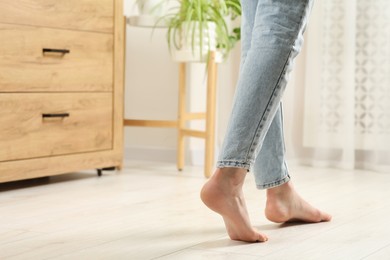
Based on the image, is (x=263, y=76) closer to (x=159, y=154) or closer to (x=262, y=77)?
(x=262, y=77)

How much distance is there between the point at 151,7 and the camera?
9.11 ft

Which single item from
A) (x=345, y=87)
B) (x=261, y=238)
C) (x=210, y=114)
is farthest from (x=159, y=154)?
(x=261, y=238)

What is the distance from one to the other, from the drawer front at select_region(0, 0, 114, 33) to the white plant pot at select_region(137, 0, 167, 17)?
27 centimetres

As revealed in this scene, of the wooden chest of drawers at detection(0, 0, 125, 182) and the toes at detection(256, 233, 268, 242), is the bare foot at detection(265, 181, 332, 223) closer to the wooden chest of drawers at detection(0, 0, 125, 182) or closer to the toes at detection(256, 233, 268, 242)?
the toes at detection(256, 233, 268, 242)

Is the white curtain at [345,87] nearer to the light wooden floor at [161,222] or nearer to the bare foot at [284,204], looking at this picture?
the light wooden floor at [161,222]

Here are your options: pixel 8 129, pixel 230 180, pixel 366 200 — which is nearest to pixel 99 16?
pixel 8 129

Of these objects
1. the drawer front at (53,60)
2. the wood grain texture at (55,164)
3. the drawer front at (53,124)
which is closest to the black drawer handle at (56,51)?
the drawer front at (53,60)

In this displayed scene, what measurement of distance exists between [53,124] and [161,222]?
0.76m

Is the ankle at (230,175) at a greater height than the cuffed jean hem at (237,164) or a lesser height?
lesser

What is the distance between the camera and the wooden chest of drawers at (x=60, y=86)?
2.16 metres

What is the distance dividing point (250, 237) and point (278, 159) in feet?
0.68

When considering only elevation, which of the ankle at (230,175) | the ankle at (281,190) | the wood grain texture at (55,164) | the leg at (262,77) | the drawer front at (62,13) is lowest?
the wood grain texture at (55,164)

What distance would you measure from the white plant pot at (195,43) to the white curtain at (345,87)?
520 mm

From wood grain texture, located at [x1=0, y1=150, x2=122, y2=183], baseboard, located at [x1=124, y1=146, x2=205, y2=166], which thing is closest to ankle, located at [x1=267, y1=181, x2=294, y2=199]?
wood grain texture, located at [x1=0, y1=150, x2=122, y2=183]
